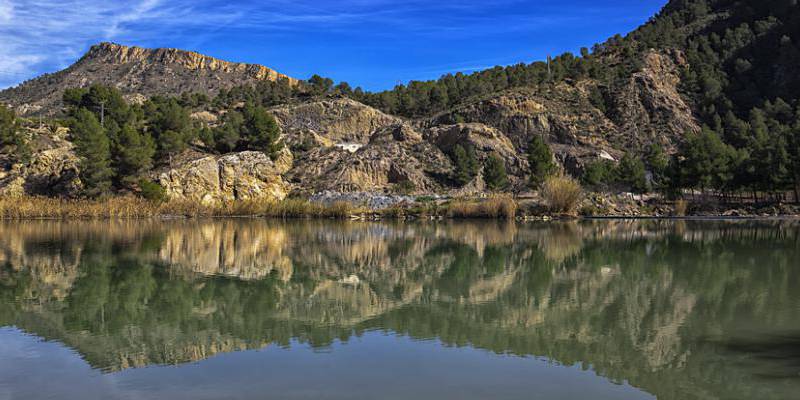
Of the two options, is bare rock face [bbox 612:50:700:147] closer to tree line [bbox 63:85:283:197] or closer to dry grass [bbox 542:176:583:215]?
dry grass [bbox 542:176:583:215]

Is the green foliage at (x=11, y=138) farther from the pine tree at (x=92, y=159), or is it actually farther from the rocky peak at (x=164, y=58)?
the rocky peak at (x=164, y=58)

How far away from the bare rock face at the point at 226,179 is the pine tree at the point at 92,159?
13.3ft

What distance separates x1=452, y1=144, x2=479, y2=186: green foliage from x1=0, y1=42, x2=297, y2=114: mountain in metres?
54.0

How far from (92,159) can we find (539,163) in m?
33.9

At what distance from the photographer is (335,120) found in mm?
72688

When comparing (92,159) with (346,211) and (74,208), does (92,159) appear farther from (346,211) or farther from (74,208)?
(346,211)

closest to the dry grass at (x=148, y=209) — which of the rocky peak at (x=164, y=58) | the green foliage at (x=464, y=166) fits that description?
the green foliage at (x=464, y=166)

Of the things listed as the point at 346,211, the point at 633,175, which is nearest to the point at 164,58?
the point at 346,211

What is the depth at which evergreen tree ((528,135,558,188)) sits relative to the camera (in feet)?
164

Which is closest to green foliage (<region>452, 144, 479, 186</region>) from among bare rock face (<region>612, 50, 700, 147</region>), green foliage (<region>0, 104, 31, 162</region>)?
bare rock face (<region>612, 50, 700, 147</region>)

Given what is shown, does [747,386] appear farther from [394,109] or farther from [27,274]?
[394,109]

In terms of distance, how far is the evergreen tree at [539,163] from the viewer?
4994 centimetres

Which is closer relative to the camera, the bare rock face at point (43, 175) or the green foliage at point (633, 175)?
the bare rock face at point (43, 175)

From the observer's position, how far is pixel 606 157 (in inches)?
2306
